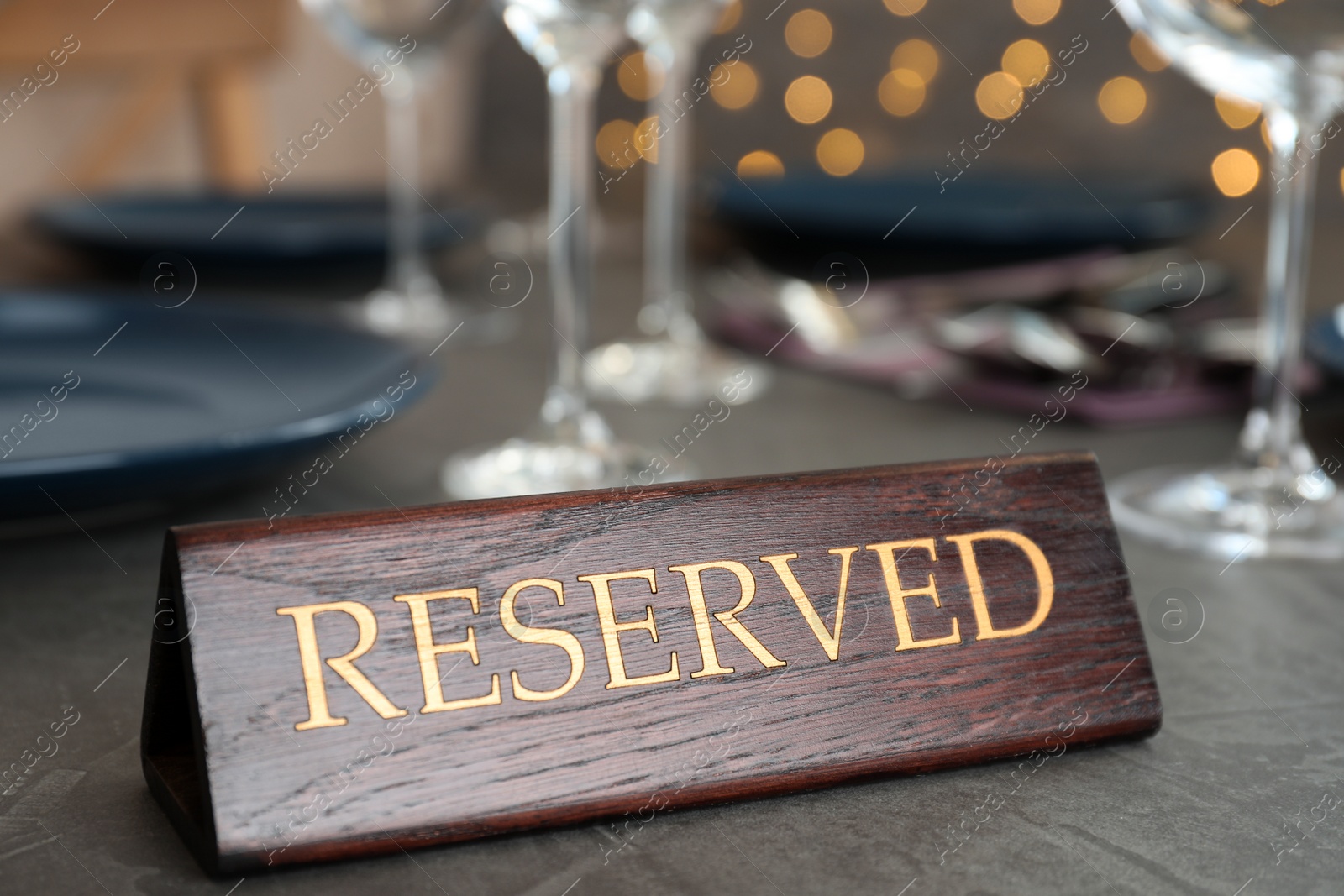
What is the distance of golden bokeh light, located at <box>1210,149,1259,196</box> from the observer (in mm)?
1905

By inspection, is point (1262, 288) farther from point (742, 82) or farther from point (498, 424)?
point (742, 82)

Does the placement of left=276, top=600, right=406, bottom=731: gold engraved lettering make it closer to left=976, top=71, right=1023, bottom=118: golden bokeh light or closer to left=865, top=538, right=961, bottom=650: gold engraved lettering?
left=865, top=538, right=961, bottom=650: gold engraved lettering

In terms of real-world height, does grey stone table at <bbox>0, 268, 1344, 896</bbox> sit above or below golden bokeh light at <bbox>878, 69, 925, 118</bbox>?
below

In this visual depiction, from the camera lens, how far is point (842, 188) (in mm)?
1233

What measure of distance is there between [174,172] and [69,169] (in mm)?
302

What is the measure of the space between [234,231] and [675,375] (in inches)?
17.1

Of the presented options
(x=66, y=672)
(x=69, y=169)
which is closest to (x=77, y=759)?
(x=66, y=672)

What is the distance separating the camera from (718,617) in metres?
0.35

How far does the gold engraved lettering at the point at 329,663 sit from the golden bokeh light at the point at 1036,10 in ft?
6.09

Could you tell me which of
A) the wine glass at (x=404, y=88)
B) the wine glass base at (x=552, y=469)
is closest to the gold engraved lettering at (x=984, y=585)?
the wine glass base at (x=552, y=469)

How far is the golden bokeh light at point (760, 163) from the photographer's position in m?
2.23

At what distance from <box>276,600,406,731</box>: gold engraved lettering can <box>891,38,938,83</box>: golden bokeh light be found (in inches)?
77.0

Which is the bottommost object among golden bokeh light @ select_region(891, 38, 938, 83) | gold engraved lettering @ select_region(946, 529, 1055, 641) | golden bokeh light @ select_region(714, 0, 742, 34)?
gold engraved lettering @ select_region(946, 529, 1055, 641)

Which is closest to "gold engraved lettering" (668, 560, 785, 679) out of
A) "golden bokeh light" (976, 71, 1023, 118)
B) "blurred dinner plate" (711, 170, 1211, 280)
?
"blurred dinner plate" (711, 170, 1211, 280)
